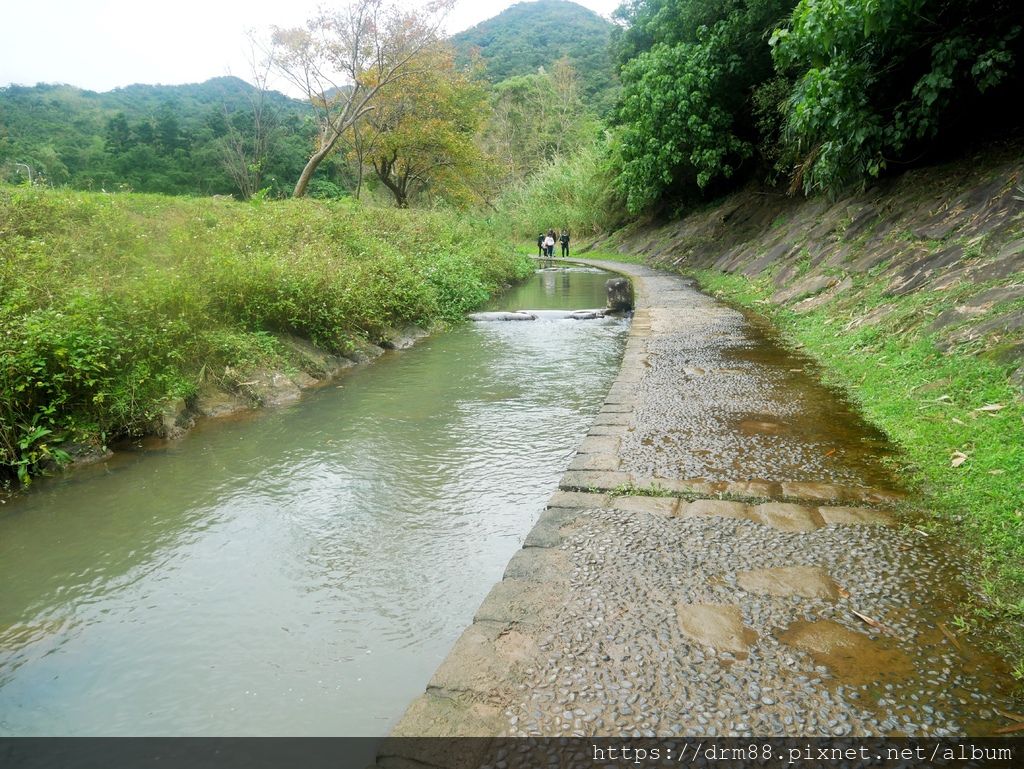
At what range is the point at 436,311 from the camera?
1070 cm

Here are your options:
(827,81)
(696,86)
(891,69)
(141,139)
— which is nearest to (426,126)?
(696,86)

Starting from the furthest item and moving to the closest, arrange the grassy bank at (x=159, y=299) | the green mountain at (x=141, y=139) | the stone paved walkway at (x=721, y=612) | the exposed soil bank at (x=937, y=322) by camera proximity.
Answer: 1. the green mountain at (x=141, y=139)
2. the grassy bank at (x=159, y=299)
3. the exposed soil bank at (x=937, y=322)
4. the stone paved walkway at (x=721, y=612)

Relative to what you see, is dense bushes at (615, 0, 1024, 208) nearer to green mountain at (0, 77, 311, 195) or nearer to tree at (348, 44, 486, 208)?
tree at (348, 44, 486, 208)

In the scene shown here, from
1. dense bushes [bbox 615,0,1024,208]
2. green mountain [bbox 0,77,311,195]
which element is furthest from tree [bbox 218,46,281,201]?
dense bushes [bbox 615,0,1024,208]

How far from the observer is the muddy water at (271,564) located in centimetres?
Result: 240

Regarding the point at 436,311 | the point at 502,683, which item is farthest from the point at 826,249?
the point at 502,683

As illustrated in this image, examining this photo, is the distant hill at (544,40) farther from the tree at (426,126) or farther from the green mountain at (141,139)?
the tree at (426,126)

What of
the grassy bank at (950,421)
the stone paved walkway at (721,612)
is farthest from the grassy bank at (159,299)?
the grassy bank at (950,421)

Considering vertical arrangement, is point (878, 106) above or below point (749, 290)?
above

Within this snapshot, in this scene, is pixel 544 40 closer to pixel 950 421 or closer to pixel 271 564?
pixel 950 421

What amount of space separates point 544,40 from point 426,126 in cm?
5717

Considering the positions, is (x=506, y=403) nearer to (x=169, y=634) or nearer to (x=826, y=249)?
(x=169, y=634)

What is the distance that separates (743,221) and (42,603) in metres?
16.1

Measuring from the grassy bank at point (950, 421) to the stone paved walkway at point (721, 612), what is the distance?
0.17 metres
